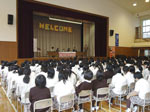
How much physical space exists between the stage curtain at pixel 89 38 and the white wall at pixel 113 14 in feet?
6.58

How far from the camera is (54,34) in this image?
1591 cm

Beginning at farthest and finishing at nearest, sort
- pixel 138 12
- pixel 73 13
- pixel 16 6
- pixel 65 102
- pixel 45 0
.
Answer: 1. pixel 138 12
2. pixel 73 13
3. pixel 45 0
4. pixel 16 6
5. pixel 65 102

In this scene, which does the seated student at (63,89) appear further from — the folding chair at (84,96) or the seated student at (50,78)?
the seated student at (50,78)

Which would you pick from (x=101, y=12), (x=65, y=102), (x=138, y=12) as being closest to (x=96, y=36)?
(x=101, y=12)

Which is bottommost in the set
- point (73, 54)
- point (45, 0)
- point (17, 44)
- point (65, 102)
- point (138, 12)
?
point (65, 102)

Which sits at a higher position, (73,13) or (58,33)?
(73,13)

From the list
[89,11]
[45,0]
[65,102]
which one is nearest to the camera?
[65,102]

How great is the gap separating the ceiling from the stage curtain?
13.3 feet

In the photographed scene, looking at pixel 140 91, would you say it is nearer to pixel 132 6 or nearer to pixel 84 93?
pixel 84 93

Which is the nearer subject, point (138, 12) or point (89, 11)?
point (89, 11)

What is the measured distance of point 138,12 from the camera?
56.9ft

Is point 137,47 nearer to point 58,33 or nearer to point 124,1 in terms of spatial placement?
point 124,1

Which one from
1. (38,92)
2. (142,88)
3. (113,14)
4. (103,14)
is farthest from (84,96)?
(113,14)

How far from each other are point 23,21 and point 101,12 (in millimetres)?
8273
